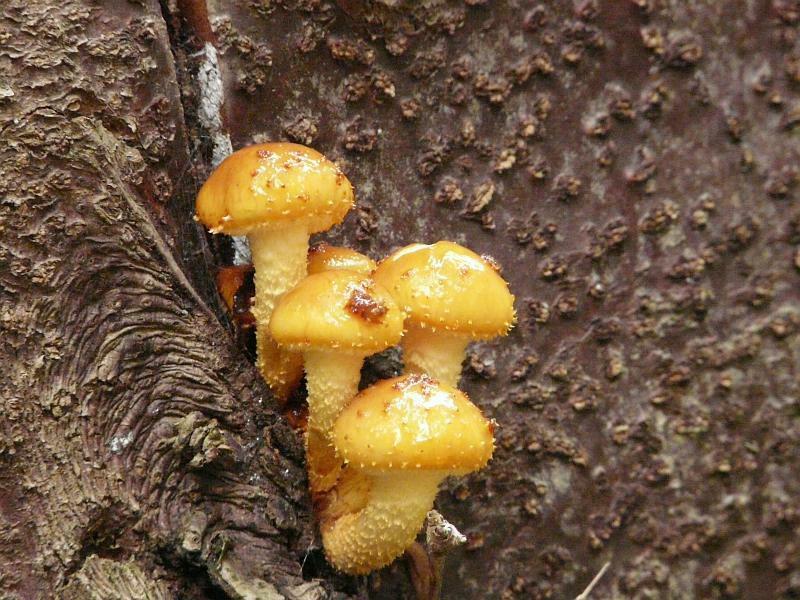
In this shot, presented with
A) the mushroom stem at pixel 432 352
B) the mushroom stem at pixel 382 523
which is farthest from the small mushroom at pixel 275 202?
the mushroom stem at pixel 382 523

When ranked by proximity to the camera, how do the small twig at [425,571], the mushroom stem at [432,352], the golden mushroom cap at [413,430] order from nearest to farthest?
the golden mushroom cap at [413,430], the mushroom stem at [432,352], the small twig at [425,571]

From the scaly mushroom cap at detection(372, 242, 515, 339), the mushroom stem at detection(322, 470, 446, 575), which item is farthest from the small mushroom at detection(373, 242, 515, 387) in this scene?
the mushroom stem at detection(322, 470, 446, 575)

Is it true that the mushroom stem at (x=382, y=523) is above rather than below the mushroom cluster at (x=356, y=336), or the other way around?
below

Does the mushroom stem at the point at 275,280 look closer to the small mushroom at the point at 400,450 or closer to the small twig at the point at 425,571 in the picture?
the small mushroom at the point at 400,450

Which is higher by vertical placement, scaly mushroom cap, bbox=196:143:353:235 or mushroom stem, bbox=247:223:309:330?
scaly mushroom cap, bbox=196:143:353:235

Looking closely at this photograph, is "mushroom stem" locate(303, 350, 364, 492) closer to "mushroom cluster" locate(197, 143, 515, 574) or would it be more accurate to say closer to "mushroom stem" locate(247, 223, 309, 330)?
"mushroom cluster" locate(197, 143, 515, 574)

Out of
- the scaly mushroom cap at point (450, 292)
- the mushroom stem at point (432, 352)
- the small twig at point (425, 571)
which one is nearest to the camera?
the scaly mushroom cap at point (450, 292)

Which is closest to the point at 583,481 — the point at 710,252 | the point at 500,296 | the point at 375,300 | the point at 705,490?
the point at 705,490
